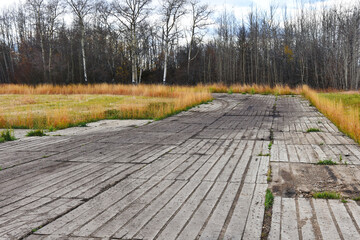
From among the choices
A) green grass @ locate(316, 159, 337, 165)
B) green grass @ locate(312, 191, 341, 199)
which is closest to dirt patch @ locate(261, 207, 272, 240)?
green grass @ locate(312, 191, 341, 199)

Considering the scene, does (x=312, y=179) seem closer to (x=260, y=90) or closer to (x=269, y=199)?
(x=269, y=199)

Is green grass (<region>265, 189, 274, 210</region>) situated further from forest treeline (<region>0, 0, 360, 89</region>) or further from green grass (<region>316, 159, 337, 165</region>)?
forest treeline (<region>0, 0, 360, 89</region>)

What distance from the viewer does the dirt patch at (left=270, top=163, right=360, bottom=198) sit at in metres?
2.76

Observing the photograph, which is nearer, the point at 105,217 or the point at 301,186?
the point at 105,217

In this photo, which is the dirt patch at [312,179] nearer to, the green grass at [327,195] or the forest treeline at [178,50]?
the green grass at [327,195]

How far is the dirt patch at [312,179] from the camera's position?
9.07 ft

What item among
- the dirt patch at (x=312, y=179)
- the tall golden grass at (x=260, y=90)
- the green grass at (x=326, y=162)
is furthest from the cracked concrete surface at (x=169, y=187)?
the tall golden grass at (x=260, y=90)

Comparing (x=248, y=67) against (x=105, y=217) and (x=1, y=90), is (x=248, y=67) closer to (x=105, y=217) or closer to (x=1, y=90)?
(x=1, y=90)

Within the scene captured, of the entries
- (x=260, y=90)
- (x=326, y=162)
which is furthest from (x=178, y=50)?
(x=326, y=162)

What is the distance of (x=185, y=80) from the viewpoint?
111 feet

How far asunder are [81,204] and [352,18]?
85.8 ft

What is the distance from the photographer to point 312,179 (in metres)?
3.10

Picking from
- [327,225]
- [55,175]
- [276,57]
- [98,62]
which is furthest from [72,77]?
[327,225]

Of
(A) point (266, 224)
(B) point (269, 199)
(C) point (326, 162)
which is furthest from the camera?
(C) point (326, 162)
